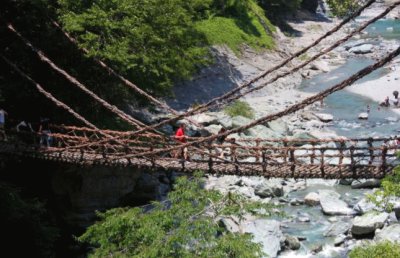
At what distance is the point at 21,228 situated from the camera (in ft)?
41.4

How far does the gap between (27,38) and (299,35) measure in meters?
34.1

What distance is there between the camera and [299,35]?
4572 cm

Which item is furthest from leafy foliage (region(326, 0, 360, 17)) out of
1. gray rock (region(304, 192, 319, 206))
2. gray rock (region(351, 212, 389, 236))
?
gray rock (region(351, 212, 389, 236))

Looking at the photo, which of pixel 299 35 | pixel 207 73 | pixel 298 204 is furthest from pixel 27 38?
pixel 299 35

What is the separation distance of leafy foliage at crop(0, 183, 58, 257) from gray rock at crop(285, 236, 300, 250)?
20.5 feet

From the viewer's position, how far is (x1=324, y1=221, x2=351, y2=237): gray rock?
15.1 meters

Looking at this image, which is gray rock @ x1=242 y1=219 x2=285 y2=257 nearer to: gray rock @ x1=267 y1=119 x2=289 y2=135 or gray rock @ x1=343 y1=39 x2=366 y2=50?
gray rock @ x1=267 y1=119 x2=289 y2=135

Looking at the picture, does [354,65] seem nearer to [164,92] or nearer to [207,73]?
[207,73]

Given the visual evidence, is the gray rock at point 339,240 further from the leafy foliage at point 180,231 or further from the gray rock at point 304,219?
the leafy foliage at point 180,231

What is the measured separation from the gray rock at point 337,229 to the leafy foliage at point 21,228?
7619 mm

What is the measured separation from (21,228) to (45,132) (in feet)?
8.77

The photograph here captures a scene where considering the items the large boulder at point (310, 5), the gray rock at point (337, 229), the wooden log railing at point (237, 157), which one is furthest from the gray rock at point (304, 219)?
the large boulder at point (310, 5)

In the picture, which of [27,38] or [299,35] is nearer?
[27,38]

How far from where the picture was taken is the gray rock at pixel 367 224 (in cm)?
1472
